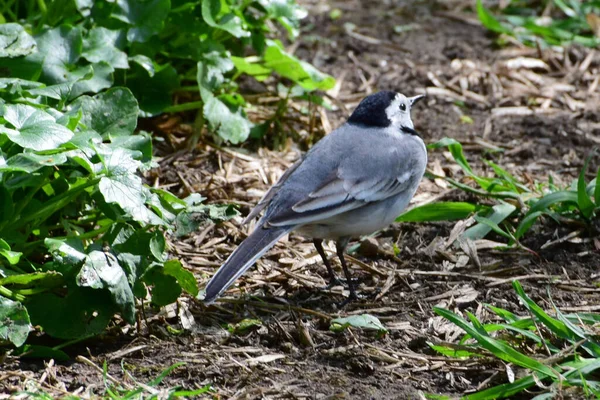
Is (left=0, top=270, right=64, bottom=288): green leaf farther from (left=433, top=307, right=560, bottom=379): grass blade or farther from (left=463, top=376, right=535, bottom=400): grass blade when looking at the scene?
(left=463, top=376, right=535, bottom=400): grass blade

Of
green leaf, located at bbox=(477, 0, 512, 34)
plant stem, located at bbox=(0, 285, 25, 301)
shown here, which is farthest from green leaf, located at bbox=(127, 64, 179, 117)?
green leaf, located at bbox=(477, 0, 512, 34)

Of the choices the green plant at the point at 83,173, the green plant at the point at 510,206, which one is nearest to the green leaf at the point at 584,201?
the green plant at the point at 510,206

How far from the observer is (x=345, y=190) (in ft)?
17.5

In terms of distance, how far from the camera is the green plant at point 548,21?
9.04 meters

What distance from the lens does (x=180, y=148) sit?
6848mm

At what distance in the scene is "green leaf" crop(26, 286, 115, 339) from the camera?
4340 millimetres

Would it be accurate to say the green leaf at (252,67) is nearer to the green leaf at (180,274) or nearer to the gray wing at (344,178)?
the gray wing at (344,178)

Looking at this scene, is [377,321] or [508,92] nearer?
[377,321]

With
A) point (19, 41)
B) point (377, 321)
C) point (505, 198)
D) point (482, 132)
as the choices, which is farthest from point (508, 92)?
point (19, 41)

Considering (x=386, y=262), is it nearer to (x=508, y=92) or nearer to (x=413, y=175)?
(x=413, y=175)

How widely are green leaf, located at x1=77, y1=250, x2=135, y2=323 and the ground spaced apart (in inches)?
12.4

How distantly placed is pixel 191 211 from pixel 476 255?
6.43 ft

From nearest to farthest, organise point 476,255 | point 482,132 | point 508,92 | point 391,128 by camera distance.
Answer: point 476,255 < point 391,128 < point 482,132 < point 508,92

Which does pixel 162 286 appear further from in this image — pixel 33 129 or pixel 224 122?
pixel 224 122
